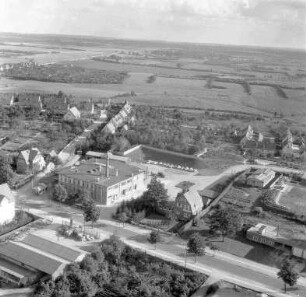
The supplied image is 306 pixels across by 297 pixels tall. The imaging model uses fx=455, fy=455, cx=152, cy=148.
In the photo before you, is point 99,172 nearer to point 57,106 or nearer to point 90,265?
point 90,265

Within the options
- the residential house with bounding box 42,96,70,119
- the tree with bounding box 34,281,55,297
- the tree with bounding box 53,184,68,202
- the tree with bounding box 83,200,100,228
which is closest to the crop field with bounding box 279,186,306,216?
the tree with bounding box 83,200,100,228

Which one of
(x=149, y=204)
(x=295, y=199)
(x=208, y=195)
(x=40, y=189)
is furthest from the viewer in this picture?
(x=295, y=199)

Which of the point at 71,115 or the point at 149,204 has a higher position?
the point at 71,115

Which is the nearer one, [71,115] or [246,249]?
[246,249]

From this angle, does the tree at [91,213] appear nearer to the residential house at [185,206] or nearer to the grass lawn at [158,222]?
the grass lawn at [158,222]

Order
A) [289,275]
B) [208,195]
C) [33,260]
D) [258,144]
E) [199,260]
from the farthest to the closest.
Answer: [258,144]
[208,195]
[199,260]
[33,260]
[289,275]

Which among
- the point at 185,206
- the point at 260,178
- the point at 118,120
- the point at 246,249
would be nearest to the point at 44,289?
the point at 246,249
